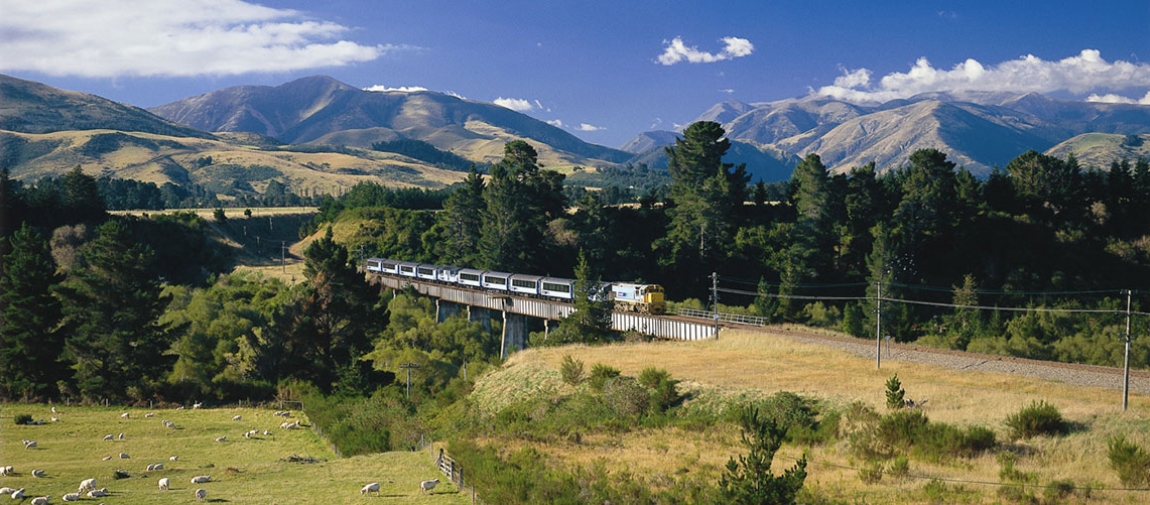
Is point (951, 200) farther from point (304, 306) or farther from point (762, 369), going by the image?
point (304, 306)

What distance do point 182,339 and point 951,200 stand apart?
290ft

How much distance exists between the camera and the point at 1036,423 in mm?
31391

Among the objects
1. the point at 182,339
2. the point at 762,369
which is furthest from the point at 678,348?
the point at 182,339

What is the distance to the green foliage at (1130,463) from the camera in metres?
26.5

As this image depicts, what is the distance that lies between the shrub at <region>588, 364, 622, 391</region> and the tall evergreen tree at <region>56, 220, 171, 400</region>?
34558mm

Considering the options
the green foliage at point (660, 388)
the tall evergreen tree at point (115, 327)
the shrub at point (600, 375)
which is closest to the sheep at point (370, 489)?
the green foliage at point (660, 388)

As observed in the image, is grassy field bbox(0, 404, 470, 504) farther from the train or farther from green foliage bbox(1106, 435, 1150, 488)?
the train

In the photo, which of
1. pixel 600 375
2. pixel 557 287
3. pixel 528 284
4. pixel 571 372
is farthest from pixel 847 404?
pixel 528 284

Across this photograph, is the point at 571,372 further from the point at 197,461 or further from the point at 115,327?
the point at 115,327

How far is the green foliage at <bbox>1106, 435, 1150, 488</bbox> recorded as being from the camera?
2650 centimetres

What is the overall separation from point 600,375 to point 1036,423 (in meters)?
21.8

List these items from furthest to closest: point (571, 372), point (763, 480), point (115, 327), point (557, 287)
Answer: point (557, 287) < point (115, 327) < point (571, 372) < point (763, 480)

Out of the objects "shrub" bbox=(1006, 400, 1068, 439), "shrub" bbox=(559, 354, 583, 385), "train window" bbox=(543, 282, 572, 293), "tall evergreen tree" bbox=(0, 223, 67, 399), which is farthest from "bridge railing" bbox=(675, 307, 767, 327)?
"tall evergreen tree" bbox=(0, 223, 67, 399)

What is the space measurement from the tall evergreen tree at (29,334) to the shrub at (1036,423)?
60.8m
